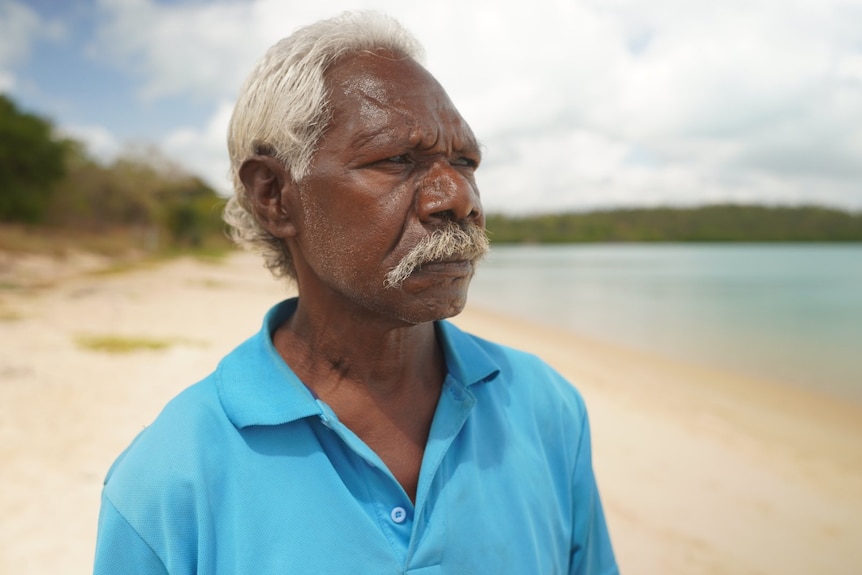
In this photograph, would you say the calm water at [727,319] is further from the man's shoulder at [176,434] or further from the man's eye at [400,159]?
the man's shoulder at [176,434]

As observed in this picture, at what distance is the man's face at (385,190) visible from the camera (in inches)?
54.7

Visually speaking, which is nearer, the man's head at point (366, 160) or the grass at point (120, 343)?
the man's head at point (366, 160)

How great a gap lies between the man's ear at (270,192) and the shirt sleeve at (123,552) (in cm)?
76

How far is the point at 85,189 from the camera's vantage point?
38.3m

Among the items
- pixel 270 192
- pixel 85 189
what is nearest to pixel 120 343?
pixel 270 192

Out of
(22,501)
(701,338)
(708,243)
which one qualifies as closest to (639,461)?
(22,501)

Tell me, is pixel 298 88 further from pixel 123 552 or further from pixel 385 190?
pixel 123 552

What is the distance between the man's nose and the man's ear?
1.18 feet

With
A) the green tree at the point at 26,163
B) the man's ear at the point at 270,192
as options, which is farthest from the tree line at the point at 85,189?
the man's ear at the point at 270,192

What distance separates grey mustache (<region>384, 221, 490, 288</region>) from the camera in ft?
4.45

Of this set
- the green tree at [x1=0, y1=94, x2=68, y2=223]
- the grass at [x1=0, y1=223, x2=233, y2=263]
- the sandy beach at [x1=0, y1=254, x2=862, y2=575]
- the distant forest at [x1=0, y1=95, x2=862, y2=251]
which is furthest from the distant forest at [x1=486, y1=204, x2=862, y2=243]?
the sandy beach at [x1=0, y1=254, x2=862, y2=575]

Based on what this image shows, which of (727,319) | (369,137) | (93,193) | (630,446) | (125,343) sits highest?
(93,193)

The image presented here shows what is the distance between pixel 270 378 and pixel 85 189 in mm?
43545

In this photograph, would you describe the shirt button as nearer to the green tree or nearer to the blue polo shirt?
the blue polo shirt
